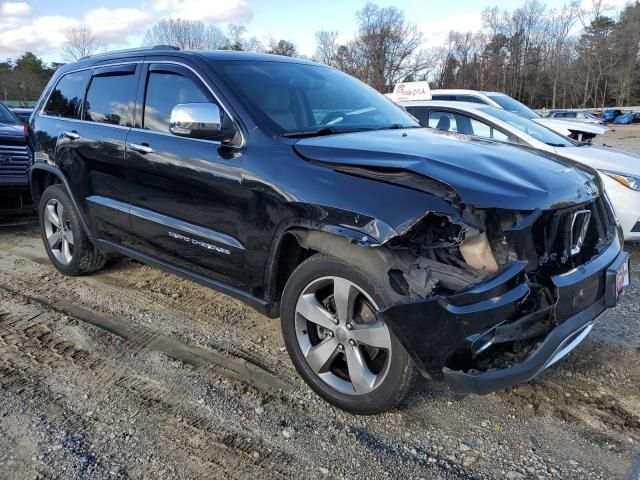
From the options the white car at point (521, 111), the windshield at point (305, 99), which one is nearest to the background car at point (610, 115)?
the white car at point (521, 111)

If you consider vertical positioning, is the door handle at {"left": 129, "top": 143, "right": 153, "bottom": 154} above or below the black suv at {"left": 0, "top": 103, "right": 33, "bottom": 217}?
above

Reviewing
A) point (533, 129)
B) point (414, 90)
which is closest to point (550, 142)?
point (533, 129)

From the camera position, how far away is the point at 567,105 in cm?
7794

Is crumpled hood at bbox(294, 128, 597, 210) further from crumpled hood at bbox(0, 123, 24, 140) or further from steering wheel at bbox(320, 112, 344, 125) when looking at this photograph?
crumpled hood at bbox(0, 123, 24, 140)

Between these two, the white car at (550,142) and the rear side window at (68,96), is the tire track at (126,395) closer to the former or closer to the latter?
the rear side window at (68,96)

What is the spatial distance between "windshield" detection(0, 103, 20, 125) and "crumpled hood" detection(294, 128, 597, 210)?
6.70 meters

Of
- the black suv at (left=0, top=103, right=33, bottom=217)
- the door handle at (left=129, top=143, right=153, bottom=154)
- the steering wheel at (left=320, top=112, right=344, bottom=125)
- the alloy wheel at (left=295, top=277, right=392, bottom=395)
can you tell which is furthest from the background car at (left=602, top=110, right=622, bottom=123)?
the alloy wheel at (left=295, top=277, right=392, bottom=395)

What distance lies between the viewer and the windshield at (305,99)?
3.29 metres

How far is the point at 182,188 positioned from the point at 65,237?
2135 mm

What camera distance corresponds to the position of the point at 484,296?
7.30 ft

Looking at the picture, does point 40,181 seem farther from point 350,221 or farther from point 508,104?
point 508,104

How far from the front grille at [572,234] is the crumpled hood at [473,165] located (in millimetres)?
66

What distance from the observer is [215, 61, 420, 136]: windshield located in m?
3.29

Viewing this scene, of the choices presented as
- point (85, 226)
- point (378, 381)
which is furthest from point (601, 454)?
point (85, 226)
